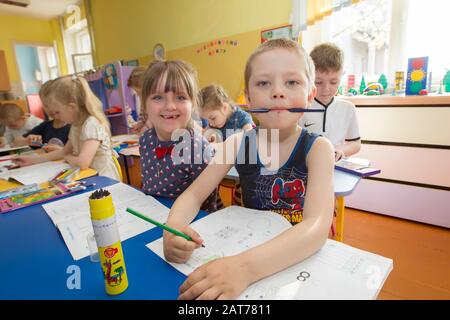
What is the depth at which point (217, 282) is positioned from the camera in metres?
0.45

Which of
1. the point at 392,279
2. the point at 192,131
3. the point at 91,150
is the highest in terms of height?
the point at 192,131

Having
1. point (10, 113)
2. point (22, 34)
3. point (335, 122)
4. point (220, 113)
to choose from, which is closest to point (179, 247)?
point (335, 122)

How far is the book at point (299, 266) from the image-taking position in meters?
0.46

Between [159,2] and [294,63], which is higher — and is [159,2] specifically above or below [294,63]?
above

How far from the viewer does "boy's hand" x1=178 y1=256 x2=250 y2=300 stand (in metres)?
0.44

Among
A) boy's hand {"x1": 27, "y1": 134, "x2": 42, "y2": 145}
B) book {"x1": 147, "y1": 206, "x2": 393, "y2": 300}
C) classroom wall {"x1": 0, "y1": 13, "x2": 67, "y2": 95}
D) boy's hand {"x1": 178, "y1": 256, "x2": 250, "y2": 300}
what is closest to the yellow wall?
classroom wall {"x1": 0, "y1": 13, "x2": 67, "y2": 95}

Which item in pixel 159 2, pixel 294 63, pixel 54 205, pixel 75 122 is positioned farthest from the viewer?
pixel 159 2

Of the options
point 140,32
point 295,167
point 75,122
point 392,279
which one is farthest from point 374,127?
point 140,32

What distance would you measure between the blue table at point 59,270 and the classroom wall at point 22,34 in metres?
6.42

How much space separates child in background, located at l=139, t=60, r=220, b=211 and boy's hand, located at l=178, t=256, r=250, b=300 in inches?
21.5

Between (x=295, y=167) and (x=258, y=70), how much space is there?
0.29 m

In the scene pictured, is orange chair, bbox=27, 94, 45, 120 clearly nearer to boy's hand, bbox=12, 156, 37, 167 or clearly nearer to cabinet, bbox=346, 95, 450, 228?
boy's hand, bbox=12, 156, 37, 167

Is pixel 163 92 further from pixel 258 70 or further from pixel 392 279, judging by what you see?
pixel 392 279
